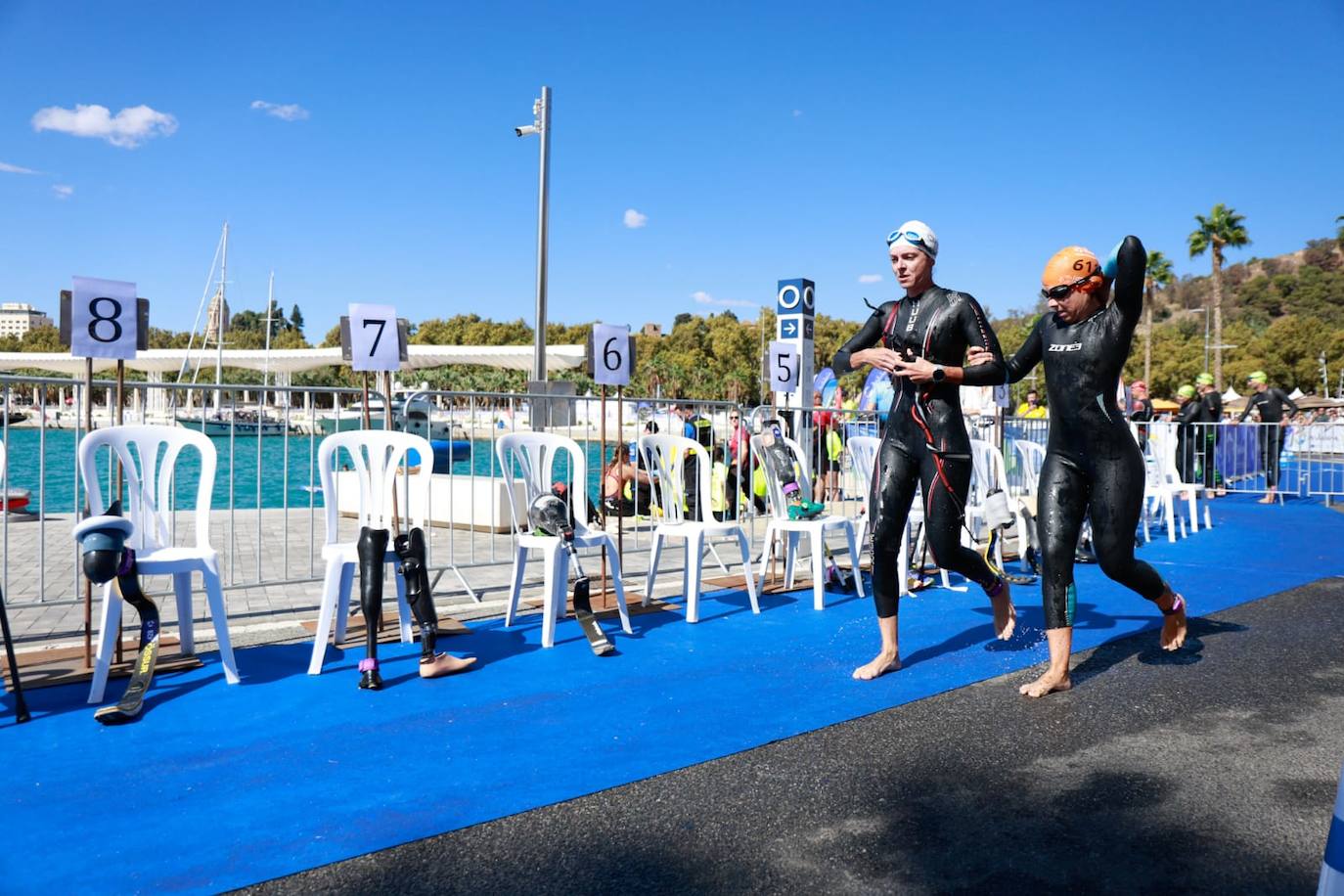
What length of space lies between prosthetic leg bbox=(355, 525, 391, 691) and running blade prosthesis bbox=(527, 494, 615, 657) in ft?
3.23

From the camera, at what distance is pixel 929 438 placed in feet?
15.8

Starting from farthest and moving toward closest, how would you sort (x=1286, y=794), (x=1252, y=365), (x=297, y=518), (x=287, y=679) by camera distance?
(x=1252, y=365)
(x=297, y=518)
(x=287, y=679)
(x=1286, y=794)

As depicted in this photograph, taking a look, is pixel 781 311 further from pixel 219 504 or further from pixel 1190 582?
pixel 219 504

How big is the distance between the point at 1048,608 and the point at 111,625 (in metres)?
4.43

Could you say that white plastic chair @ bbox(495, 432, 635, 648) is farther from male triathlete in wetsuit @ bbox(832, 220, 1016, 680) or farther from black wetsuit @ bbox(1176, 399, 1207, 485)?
black wetsuit @ bbox(1176, 399, 1207, 485)

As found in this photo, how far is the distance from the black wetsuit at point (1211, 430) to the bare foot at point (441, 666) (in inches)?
573

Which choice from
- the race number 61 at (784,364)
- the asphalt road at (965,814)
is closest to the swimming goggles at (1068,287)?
the asphalt road at (965,814)

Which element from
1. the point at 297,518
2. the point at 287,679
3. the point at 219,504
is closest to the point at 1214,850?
the point at 287,679

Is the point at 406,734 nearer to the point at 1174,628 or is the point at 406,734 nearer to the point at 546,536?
the point at 546,536

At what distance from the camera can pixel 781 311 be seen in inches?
362

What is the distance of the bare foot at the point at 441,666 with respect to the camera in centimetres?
481

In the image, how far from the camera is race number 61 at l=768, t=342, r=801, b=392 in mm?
8469

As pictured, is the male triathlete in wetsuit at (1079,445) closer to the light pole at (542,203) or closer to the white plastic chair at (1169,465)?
the white plastic chair at (1169,465)

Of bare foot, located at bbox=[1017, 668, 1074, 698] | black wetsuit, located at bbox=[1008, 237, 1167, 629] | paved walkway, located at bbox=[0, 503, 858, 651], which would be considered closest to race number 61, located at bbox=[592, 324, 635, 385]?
paved walkway, located at bbox=[0, 503, 858, 651]
